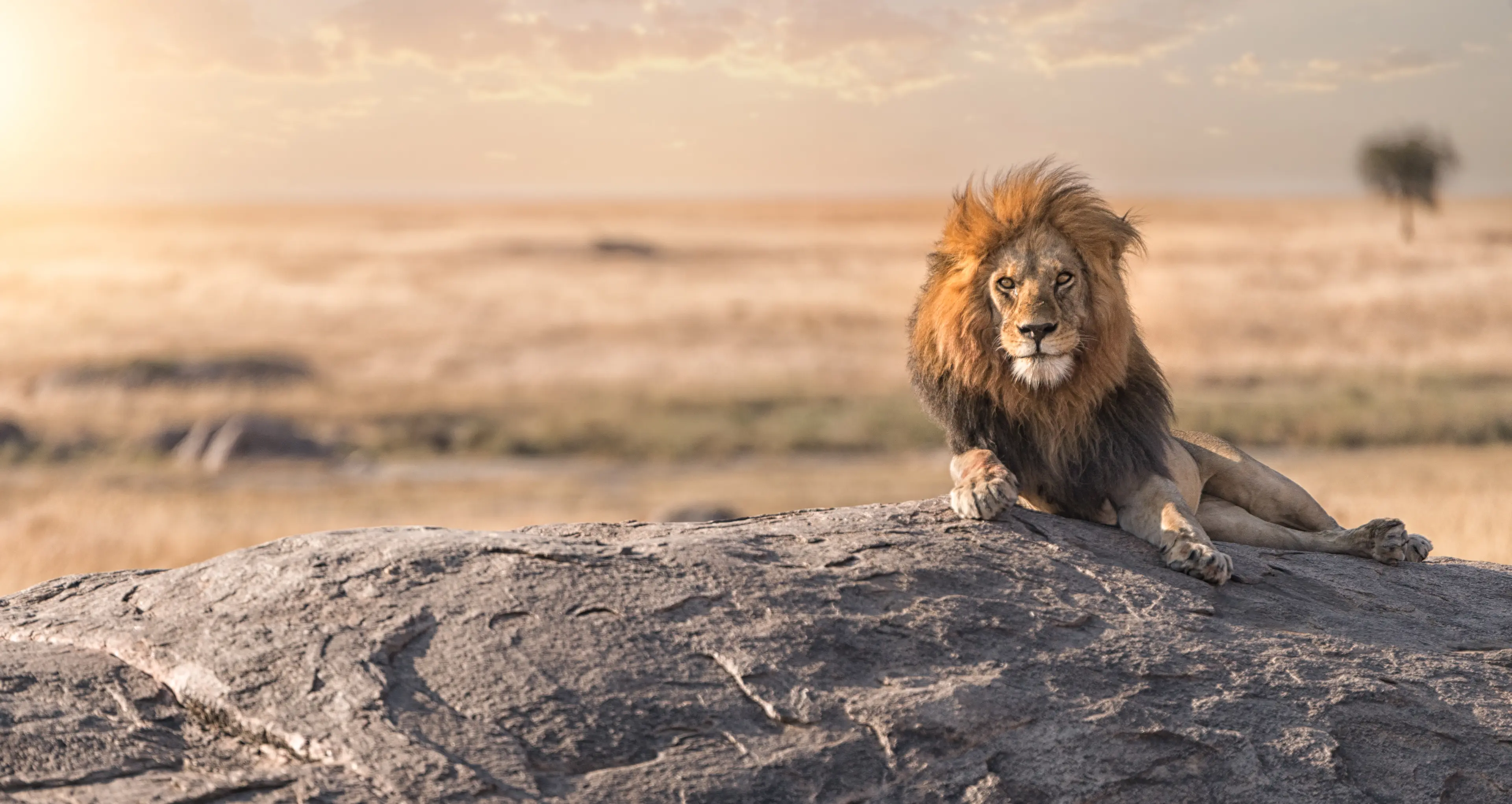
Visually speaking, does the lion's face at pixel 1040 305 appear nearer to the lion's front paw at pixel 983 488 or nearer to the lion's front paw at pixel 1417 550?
the lion's front paw at pixel 983 488

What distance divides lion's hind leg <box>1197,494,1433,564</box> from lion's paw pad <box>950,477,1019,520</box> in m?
1.37

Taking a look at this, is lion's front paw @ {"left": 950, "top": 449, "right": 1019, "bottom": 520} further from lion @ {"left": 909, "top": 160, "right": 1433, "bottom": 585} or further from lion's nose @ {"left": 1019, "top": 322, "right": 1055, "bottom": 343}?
lion's nose @ {"left": 1019, "top": 322, "right": 1055, "bottom": 343}

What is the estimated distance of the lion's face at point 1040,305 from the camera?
5.19 metres

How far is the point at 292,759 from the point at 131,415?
26634 millimetres

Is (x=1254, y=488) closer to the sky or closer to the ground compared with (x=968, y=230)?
closer to the ground

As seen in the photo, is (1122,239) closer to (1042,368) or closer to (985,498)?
(1042,368)

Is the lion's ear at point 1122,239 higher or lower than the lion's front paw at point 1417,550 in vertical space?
higher

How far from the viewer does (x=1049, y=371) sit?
5242 mm

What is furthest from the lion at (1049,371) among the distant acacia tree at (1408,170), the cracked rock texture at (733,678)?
the distant acacia tree at (1408,170)

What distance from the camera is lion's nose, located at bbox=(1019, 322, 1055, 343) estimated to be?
5.16 meters

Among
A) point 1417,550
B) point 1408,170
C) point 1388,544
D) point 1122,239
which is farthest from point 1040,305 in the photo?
point 1408,170

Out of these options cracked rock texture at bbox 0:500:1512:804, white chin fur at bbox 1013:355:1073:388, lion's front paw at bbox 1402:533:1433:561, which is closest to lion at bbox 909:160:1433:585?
white chin fur at bbox 1013:355:1073:388

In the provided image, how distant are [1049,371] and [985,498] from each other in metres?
0.54

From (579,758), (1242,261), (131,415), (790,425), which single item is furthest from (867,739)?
(1242,261)
